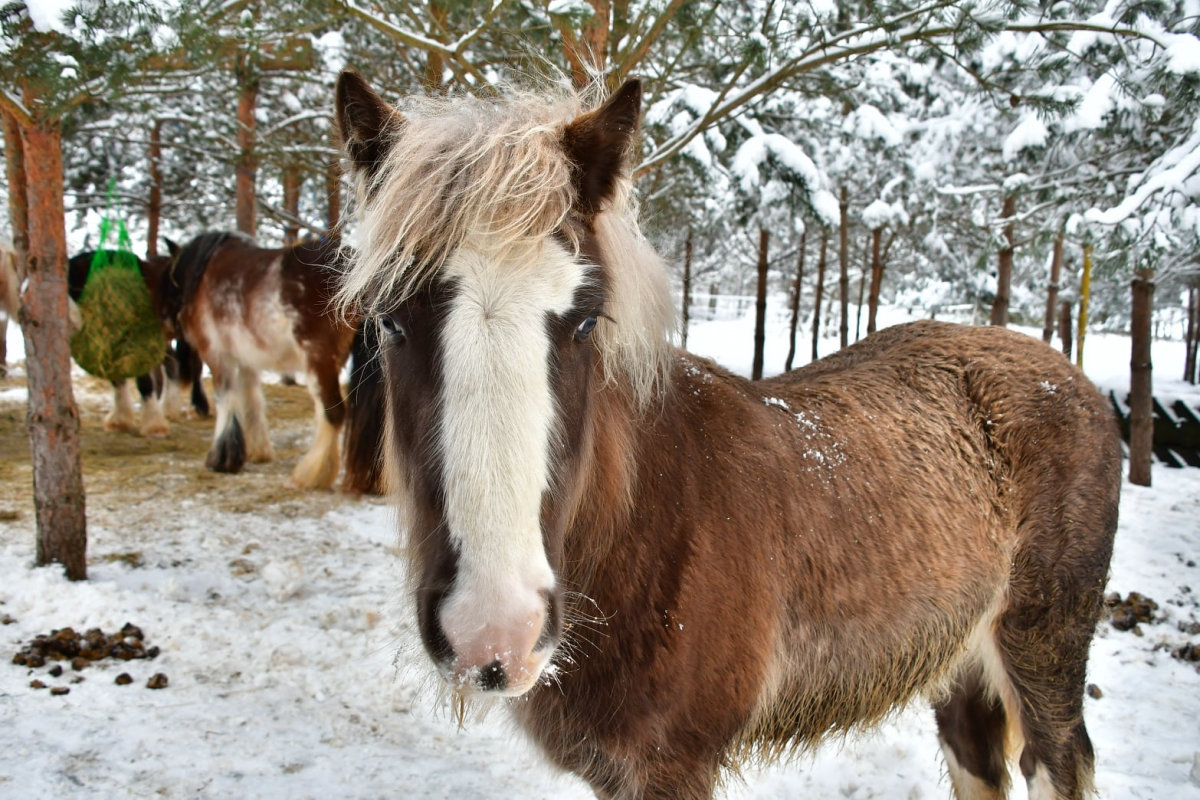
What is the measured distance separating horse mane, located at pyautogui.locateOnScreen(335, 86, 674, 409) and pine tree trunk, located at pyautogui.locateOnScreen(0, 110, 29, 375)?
3556mm

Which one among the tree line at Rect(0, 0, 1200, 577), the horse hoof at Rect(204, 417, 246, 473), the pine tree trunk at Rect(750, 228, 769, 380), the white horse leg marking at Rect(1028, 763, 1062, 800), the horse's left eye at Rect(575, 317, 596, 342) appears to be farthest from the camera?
the pine tree trunk at Rect(750, 228, 769, 380)

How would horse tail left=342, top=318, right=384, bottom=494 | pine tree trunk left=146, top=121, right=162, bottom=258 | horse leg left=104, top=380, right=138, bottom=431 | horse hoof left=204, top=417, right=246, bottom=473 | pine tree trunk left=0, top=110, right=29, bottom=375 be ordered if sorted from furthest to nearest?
pine tree trunk left=146, top=121, right=162, bottom=258, horse leg left=104, top=380, right=138, bottom=431, horse hoof left=204, top=417, right=246, bottom=473, horse tail left=342, top=318, right=384, bottom=494, pine tree trunk left=0, top=110, right=29, bottom=375

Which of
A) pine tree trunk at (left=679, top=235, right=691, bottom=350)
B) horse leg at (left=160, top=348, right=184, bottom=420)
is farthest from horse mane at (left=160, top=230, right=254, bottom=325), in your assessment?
pine tree trunk at (left=679, top=235, right=691, bottom=350)

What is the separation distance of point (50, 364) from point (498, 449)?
384cm

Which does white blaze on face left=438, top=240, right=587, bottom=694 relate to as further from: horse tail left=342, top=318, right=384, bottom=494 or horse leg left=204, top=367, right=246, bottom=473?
horse leg left=204, top=367, right=246, bottom=473

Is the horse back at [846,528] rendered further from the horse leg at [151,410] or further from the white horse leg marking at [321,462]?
the horse leg at [151,410]

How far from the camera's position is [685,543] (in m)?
1.83

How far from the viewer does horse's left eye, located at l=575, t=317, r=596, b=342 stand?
1504 millimetres

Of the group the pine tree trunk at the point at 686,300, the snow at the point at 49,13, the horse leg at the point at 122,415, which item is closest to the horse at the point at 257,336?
the horse leg at the point at 122,415

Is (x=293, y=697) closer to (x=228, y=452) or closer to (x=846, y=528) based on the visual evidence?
(x=846, y=528)

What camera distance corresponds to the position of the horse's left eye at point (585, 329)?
4.93ft

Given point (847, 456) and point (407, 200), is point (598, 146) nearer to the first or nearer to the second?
point (407, 200)

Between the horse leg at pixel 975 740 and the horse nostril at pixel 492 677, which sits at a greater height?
the horse nostril at pixel 492 677

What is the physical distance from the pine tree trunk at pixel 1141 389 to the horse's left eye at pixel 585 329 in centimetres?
856
